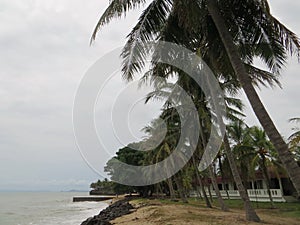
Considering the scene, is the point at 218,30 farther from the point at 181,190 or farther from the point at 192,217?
the point at 181,190

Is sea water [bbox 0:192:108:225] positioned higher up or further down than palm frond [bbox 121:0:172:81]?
further down

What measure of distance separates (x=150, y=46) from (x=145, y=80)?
3.14 meters

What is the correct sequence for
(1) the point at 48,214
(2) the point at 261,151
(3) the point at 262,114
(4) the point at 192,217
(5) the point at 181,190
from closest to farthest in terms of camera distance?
1. (3) the point at 262,114
2. (4) the point at 192,217
3. (2) the point at 261,151
4. (5) the point at 181,190
5. (1) the point at 48,214

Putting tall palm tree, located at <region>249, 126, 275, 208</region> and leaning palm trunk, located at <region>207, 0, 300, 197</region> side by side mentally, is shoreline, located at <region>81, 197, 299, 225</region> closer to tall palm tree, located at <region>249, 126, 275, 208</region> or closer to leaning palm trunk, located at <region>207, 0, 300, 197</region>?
tall palm tree, located at <region>249, 126, 275, 208</region>

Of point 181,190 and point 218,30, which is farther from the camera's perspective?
point 181,190

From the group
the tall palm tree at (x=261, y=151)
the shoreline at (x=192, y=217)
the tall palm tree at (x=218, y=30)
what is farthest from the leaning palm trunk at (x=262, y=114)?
the tall palm tree at (x=261, y=151)

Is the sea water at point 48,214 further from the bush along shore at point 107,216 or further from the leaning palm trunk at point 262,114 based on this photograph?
the leaning palm trunk at point 262,114

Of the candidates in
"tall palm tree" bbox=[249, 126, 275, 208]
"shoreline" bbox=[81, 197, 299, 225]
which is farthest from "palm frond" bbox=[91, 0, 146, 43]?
"tall palm tree" bbox=[249, 126, 275, 208]

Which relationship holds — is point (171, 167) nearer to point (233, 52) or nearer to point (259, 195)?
point (259, 195)

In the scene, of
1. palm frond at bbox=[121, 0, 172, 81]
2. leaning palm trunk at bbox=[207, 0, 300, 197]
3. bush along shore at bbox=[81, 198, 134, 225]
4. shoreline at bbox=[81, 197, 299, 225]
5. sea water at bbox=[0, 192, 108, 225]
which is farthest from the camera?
sea water at bbox=[0, 192, 108, 225]

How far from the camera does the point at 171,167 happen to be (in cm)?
3034

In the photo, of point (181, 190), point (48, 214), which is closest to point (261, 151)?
point (181, 190)

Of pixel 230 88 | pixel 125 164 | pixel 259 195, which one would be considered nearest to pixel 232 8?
pixel 230 88

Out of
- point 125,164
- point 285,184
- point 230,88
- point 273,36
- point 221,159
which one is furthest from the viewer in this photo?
point 125,164
